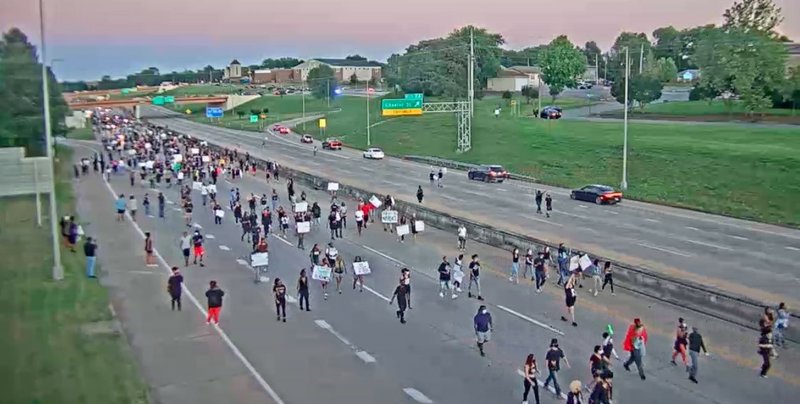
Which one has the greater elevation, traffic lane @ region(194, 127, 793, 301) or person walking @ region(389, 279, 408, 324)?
person walking @ region(389, 279, 408, 324)

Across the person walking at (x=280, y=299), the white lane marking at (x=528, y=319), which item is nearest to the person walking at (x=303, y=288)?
the person walking at (x=280, y=299)

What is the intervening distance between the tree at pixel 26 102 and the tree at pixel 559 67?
273 ft

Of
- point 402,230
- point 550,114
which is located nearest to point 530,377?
point 402,230

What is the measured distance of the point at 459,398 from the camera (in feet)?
47.2

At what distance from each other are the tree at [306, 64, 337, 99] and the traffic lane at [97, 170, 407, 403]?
331 ft

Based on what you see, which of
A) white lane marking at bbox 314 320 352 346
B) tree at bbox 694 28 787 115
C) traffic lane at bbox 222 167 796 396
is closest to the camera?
traffic lane at bbox 222 167 796 396

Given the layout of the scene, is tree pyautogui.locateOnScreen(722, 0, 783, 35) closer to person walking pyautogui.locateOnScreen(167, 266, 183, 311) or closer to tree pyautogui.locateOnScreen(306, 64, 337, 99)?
person walking pyautogui.locateOnScreen(167, 266, 183, 311)

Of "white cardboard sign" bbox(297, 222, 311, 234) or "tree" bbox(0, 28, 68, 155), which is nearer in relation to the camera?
"tree" bbox(0, 28, 68, 155)

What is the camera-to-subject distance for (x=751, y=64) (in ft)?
200

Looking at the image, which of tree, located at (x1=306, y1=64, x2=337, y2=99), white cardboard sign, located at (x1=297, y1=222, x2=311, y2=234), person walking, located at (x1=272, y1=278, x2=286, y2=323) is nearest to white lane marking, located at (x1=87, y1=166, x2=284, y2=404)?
person walking, located at (x1=272, y1=278, x2=286, y2=323)

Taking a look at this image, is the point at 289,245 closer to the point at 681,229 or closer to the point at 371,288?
the point at 371,288

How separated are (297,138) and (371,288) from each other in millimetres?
77141

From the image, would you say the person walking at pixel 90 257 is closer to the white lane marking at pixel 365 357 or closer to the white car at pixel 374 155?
the white lane marking at pixel 365 357

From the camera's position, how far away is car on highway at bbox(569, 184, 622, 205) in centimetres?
4081
